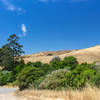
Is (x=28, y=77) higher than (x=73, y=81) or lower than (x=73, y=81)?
higher

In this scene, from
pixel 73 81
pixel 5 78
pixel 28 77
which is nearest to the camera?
pixel 73 81

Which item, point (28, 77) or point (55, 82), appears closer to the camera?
point (55, 82)

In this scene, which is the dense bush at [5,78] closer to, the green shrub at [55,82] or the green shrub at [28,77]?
the green shrub at [28,77]

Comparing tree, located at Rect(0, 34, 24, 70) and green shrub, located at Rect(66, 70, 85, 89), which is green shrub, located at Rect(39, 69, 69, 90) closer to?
green shrub, located at Rect(66, 70, 85, 89)

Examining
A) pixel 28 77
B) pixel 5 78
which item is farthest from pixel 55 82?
pixel 5 78

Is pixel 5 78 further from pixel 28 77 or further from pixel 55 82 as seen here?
pixel 55 82

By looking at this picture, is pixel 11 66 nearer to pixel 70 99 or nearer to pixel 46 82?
pixel 46 82

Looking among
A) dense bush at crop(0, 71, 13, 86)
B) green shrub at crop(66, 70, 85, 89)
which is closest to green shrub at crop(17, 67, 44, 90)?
green shrub at crop(66, 70, 85, 89)

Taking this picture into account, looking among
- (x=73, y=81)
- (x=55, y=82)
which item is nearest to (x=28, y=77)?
(x=55, y=82)

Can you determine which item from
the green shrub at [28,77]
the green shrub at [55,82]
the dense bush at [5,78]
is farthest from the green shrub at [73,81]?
the dense bush at [5,78]

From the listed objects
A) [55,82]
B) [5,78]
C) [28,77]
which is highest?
[5,78]

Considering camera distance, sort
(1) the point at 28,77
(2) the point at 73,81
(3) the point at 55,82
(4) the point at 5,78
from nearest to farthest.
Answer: (2) the point at 73,81, (3) the point at 55,82, (1) the point at 28,77, (4) the point at 5,78

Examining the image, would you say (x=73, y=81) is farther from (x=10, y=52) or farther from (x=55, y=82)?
(x=10, y=52)

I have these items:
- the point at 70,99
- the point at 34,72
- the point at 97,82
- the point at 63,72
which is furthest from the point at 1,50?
the point at 70,99
